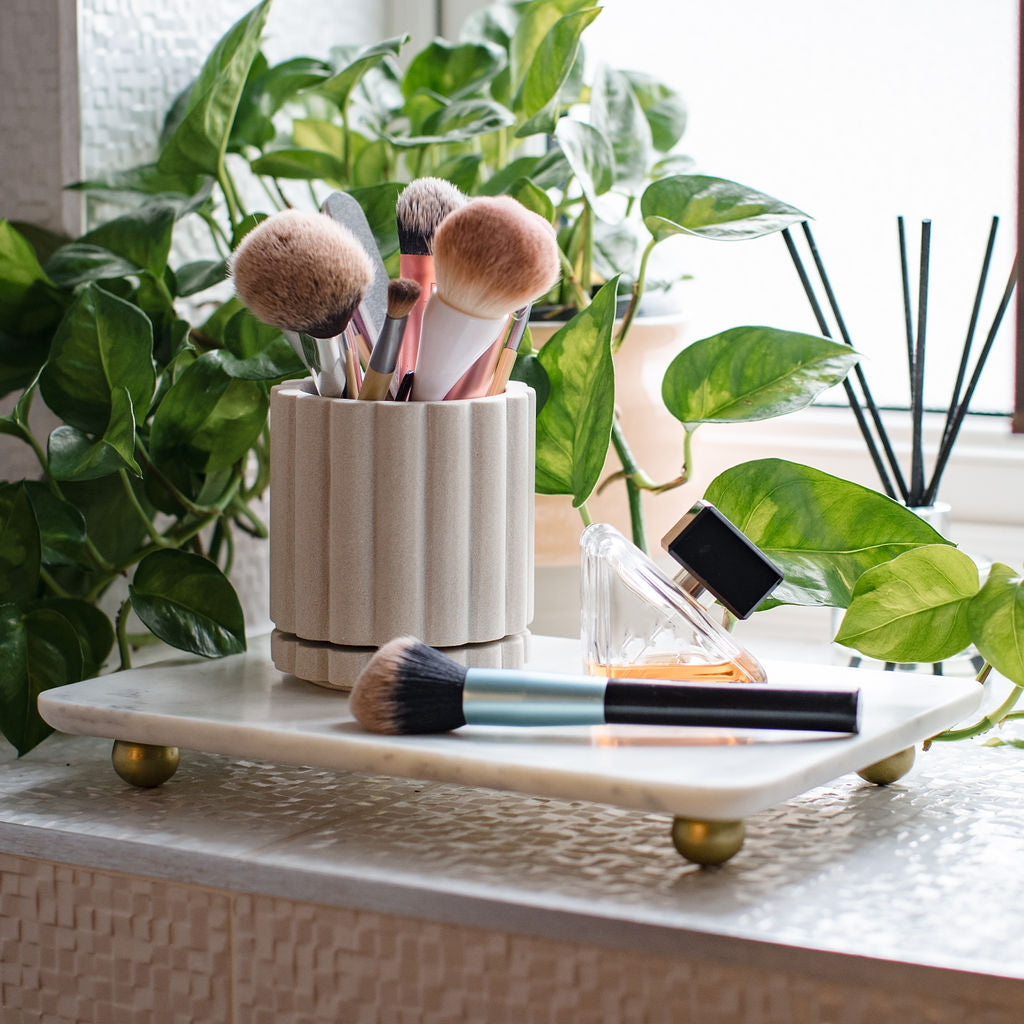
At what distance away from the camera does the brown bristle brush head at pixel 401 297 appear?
1.65ft

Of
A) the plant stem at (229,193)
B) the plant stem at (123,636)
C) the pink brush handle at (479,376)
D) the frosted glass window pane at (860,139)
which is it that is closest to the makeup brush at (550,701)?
the pink brush handle at (479,376)

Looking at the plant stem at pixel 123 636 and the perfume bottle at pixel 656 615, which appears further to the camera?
the plant stem at pixel 123 636

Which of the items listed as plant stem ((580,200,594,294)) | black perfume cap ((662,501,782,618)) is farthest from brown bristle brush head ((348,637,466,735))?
plant stem ((580,200,594,294))

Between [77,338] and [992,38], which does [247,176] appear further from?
[992,38]

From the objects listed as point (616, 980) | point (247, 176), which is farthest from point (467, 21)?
point (616, 980)

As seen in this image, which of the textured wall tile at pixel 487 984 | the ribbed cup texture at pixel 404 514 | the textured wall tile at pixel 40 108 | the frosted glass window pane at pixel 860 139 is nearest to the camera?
the textured wall tile at pixel 487 984

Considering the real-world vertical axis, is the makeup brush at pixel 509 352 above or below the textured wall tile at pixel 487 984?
above

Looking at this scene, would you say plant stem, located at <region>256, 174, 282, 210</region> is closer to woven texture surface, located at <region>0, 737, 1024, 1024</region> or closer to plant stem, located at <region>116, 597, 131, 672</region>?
plant stem, located at <region>116, 597, 131, 672</region>

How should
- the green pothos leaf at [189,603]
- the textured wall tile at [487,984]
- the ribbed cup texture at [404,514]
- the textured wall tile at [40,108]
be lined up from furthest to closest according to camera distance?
the textured wall tile at [40,108]
the green pothos leaf at [189,603]
the ribbed cup texture at [404,514]
the textured wall tile at [487,984]

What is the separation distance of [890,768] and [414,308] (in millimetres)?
265

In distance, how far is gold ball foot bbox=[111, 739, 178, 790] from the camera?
0.55 metres

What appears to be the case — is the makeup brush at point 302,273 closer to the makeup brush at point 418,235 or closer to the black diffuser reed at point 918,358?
the makeup brush at point 418,235

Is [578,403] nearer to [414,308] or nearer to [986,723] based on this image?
[414,308]

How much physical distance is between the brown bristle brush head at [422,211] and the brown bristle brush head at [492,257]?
0.20ft
